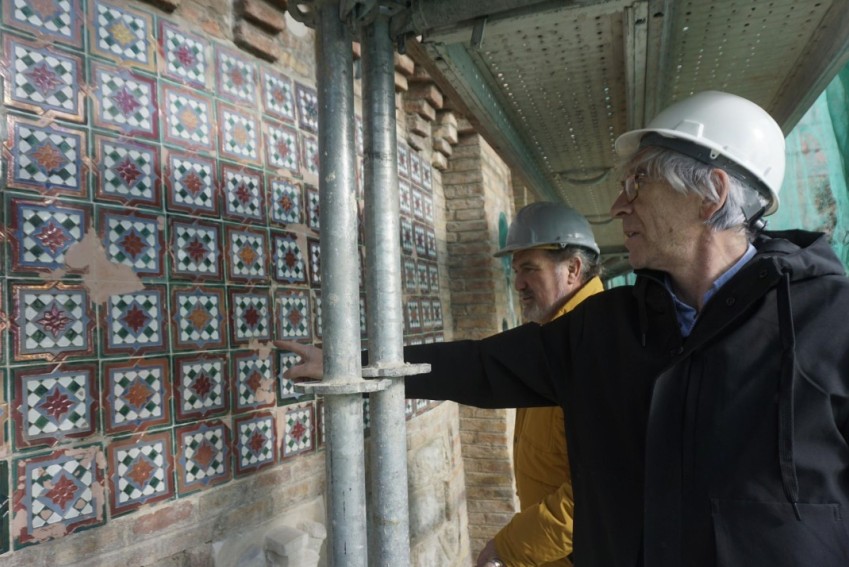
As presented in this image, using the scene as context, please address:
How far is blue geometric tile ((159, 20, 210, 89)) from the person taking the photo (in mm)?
1617

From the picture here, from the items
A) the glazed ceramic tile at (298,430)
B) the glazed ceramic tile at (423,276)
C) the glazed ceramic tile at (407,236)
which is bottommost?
the glazed ceramic tile at (298,430)

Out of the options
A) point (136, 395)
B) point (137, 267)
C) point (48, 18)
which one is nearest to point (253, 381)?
point (136, 395)

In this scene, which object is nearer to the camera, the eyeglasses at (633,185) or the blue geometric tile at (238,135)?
the eyeglasses at (633,185)

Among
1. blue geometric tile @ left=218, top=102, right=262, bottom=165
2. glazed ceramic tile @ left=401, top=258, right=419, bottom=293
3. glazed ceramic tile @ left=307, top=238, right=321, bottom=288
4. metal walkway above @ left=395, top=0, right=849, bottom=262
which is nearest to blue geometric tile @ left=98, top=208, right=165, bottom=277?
blue geometric tile @ left=218, top=102, right=262, bottom=165

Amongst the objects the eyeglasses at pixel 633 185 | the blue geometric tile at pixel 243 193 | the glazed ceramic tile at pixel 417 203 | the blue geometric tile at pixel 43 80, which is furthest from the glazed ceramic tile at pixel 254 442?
the glazed ceramic tile at pixel 417 203

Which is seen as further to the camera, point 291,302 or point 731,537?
point 291,302

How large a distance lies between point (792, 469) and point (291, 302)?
1577mm

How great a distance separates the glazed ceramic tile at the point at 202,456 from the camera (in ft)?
5.12

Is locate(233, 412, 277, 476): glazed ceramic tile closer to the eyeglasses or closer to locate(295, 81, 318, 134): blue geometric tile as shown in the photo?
locate(295, 81, 318, 134): blue geometric tile

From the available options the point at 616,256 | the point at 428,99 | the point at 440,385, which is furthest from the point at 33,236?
the point at 616,256

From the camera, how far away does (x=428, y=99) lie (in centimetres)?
330

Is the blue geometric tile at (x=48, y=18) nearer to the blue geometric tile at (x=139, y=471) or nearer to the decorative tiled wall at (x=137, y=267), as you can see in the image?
the decorative tiled wall at (x=137, y=267)

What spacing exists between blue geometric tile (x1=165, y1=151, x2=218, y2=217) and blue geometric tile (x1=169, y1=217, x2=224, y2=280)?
5cm

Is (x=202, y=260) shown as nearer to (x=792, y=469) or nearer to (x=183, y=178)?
(x=183, y=178)
